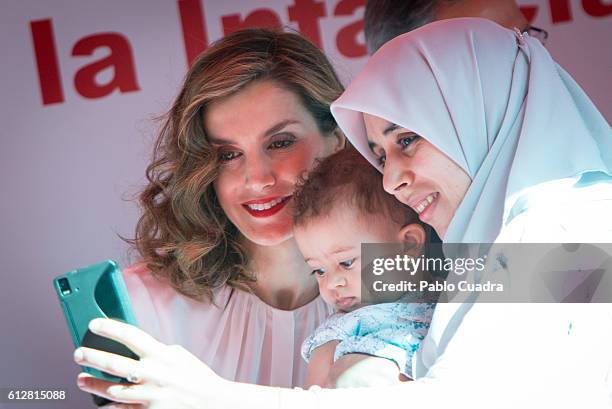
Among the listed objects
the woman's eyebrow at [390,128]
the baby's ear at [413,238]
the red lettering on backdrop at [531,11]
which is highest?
the red lettering on backdrop at [531,11]

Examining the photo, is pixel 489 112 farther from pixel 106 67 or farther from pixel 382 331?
pixel 106 67

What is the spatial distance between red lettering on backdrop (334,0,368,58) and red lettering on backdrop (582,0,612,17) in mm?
624

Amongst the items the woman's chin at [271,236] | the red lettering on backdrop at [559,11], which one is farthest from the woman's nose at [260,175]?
the red lettering on backdrop at [559,11]

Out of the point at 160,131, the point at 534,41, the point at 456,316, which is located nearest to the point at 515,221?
the point at 456,316

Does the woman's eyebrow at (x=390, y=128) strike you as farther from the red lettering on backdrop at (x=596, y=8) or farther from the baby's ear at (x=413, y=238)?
the red lettering on backdrop at (x=596, y=8)

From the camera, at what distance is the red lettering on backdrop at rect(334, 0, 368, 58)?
8.23 feet

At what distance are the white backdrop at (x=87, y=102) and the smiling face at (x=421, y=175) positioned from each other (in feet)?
2.23

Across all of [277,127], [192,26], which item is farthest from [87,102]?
[277,127]

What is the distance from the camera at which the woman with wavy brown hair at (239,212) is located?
2.21 meters

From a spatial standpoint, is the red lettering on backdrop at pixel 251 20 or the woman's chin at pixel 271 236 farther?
the red lettering on backdrop at pixel 251 20

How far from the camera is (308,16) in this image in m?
2.51

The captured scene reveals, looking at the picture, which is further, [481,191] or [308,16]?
[308,16]

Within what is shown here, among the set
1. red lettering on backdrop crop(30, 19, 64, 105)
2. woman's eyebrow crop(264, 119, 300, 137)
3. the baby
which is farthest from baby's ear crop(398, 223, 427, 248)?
red lettering on backdrop crop(30, 19, 64, 105)

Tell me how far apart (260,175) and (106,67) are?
25.7 inches
